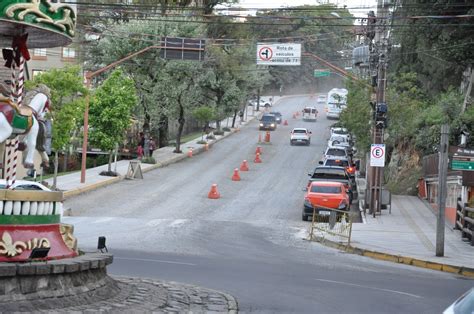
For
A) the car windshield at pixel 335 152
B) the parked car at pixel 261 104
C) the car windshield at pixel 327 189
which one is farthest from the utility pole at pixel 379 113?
the parked car at pixel 261 104

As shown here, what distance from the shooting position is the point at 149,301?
13312 millimetres

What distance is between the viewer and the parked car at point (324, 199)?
3406 cm

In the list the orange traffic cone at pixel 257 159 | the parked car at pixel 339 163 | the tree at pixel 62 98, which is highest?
the tree at pixel 62 98

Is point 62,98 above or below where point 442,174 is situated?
above

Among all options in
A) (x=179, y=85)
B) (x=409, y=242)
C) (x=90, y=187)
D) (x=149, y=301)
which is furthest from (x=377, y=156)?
(x=179, y=85)

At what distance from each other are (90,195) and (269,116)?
53.5 m

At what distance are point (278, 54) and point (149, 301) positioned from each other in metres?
39.5

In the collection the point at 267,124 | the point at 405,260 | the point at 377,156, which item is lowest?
the point at 405,260

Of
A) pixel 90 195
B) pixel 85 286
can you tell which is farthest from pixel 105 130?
pixel 85 286

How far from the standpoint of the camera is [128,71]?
5912 cm

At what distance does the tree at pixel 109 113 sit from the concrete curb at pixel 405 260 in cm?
1980

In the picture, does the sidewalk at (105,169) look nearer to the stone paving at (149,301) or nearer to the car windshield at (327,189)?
the car windshield at (327,189)

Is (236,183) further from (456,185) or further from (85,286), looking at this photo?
(85,286)

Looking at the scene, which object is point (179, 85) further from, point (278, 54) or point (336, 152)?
point (336, 152)
